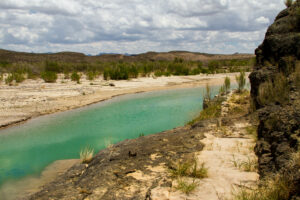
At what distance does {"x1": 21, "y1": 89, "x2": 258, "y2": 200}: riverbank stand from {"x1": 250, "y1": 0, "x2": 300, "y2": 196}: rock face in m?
0.41

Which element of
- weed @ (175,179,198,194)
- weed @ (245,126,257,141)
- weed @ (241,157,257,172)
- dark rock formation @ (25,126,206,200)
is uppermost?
weed @ (245,126,257,141)

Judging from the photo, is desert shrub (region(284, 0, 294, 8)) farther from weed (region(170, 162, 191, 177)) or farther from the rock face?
weed (region(170, 162, 191, 177))

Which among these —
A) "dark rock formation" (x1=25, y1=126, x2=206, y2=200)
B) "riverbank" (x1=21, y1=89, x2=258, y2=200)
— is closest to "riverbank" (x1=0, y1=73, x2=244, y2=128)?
"dark rock formation" (x1=25, y1=126, x2=206, y2=200)

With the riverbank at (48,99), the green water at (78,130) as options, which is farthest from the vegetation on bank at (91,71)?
the green water at (78,130)

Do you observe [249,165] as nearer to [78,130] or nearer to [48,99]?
[78,130]

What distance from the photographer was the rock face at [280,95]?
3527 millimetres

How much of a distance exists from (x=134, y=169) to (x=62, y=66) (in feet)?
105

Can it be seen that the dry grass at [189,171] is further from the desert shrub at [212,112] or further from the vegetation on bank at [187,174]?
the desert shrub at [212,112]

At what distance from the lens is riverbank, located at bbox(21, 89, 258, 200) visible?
3.65 meters

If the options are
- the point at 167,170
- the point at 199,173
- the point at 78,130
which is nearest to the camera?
the point at 199,173

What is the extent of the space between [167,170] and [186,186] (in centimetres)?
85

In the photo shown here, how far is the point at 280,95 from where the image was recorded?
16.0ft

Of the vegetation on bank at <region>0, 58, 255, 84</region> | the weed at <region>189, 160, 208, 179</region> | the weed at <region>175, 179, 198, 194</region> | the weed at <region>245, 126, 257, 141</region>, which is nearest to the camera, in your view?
the weed at <region>175, 179, 198, 194</region>

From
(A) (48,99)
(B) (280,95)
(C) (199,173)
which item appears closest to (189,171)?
(C) (199,173)
